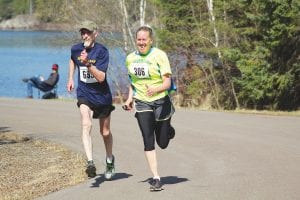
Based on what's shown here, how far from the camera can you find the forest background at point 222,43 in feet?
68.6

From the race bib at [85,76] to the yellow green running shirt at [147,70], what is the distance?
0.72 metres

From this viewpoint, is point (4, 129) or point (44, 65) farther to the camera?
point (44, 65)

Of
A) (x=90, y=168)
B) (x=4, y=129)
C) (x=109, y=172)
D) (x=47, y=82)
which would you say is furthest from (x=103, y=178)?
(x=47, y=82)

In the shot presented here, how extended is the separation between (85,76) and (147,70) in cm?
108

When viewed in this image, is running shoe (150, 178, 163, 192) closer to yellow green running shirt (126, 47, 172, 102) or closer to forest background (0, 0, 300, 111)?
yellow green running shirt (126, 47, 172, 102)

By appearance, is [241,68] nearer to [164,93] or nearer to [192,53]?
[192,53]

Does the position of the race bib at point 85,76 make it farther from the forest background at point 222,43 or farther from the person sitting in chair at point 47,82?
the person sitting in chair at point 47,82

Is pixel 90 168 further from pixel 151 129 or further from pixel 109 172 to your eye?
pixel 151 129

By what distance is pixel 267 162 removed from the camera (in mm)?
11133

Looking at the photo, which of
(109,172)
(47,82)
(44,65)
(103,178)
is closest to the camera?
(109,172)

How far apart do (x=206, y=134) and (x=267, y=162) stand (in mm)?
3707

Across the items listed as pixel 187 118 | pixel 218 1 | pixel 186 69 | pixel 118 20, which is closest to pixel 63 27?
pixel 118 20

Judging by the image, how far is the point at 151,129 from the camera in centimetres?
905

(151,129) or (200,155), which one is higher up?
(151,129)
